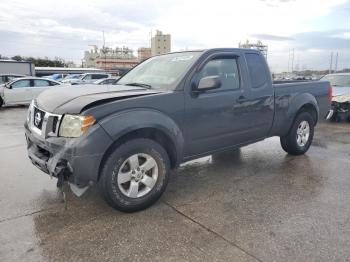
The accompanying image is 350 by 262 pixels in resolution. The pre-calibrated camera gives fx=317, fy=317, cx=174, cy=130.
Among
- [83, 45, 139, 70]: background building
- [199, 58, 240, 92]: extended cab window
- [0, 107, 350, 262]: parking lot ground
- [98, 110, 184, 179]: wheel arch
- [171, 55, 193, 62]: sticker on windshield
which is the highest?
[83, 45, 139, 70]: background building

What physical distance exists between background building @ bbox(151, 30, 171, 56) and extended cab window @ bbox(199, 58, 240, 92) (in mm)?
93489

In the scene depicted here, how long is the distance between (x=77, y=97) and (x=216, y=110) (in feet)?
5.77

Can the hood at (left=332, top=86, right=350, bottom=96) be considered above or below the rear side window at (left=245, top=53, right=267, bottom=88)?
below

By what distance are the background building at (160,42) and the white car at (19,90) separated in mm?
82638

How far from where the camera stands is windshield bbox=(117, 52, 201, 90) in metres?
4.01

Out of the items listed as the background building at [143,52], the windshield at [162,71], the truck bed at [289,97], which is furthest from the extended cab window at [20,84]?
the background building at [143,52]

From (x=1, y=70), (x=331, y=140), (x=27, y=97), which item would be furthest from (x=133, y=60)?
(x=331, y=140)

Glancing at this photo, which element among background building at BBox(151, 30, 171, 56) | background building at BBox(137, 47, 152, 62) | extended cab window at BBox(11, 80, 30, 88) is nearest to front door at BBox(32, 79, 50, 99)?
extended cab window at BBox(11, 80, 30, 88)

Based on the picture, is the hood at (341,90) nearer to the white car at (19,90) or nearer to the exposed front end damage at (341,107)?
the exposed front end damage at (341,107)

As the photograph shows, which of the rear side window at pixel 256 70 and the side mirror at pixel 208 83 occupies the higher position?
the rear side window at pixel 256 70

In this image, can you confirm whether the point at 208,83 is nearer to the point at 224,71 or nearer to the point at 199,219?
the point at 224,71

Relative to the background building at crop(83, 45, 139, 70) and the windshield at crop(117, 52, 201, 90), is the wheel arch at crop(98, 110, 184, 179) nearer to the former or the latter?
the windshield at crop(117, 52, 201, 90)

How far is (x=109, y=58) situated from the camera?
304 feet

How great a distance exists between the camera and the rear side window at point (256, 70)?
4775mm
